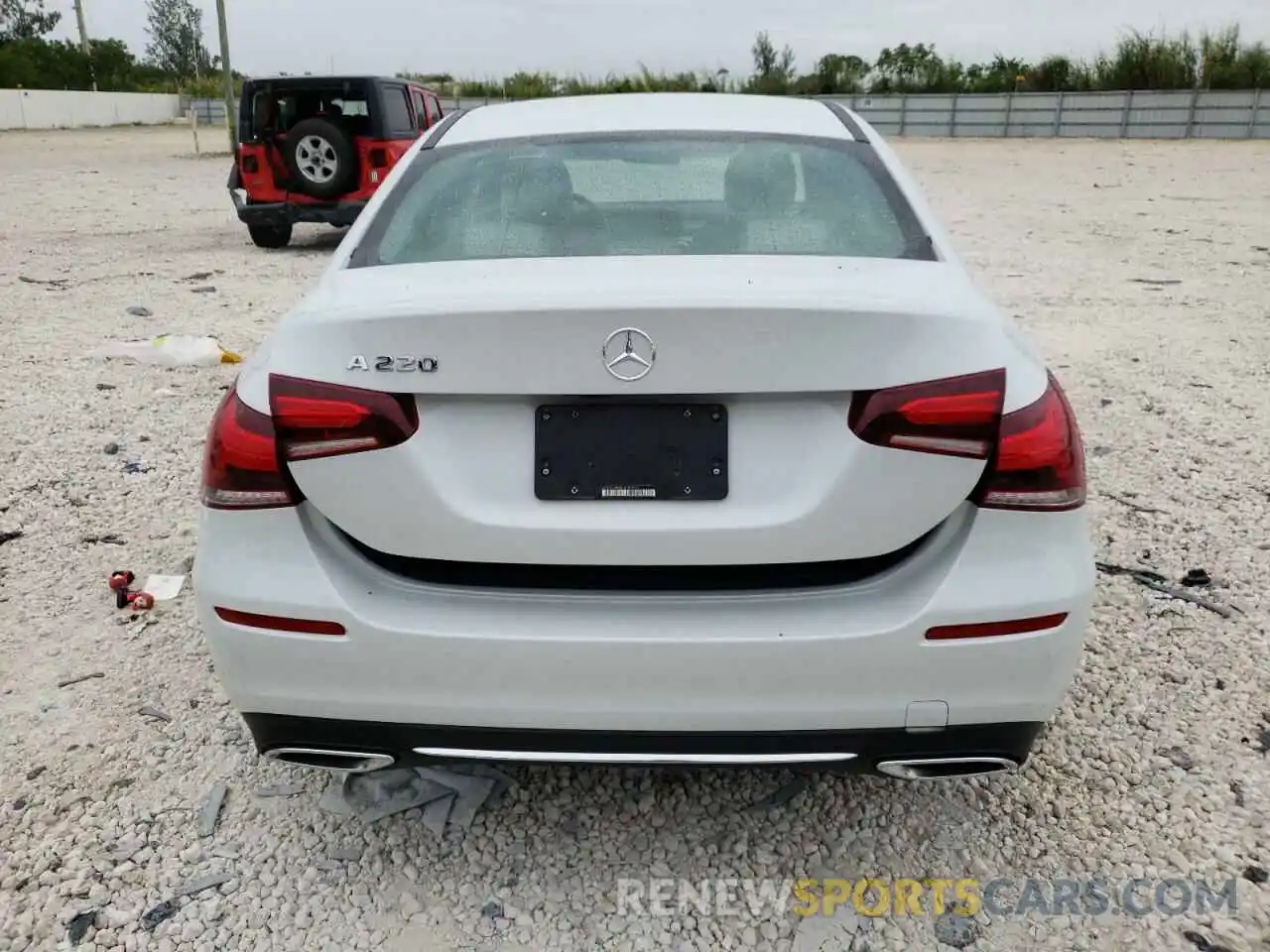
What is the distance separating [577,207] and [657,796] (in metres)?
1.43

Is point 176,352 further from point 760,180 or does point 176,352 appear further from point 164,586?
point 760,180

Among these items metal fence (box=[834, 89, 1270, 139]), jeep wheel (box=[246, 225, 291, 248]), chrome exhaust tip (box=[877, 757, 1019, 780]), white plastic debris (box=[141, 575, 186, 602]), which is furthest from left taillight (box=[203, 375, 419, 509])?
metal fence (box=[834, 89, 1270, 139])

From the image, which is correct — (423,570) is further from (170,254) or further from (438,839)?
(170,254)

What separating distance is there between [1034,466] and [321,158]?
10.1m

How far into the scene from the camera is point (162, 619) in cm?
335

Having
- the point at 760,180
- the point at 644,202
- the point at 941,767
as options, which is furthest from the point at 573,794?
the point at 760,180

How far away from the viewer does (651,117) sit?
2895mm

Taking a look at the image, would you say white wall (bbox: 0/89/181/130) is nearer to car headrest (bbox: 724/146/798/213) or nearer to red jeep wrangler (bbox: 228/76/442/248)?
red jeep wrangler (bbox: 228/76/442/248)

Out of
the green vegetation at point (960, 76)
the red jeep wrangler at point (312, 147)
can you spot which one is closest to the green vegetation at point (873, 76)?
the green vegetation at point (960, 76)

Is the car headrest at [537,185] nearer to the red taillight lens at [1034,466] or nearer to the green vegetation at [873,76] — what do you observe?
the red taillight lens at [1034,466]

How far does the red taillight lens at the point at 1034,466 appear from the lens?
1813 mm

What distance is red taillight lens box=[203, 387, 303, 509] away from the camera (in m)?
1.87

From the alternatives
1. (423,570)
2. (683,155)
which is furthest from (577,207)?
(423,570)

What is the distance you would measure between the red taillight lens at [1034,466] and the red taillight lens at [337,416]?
1.01 metres
